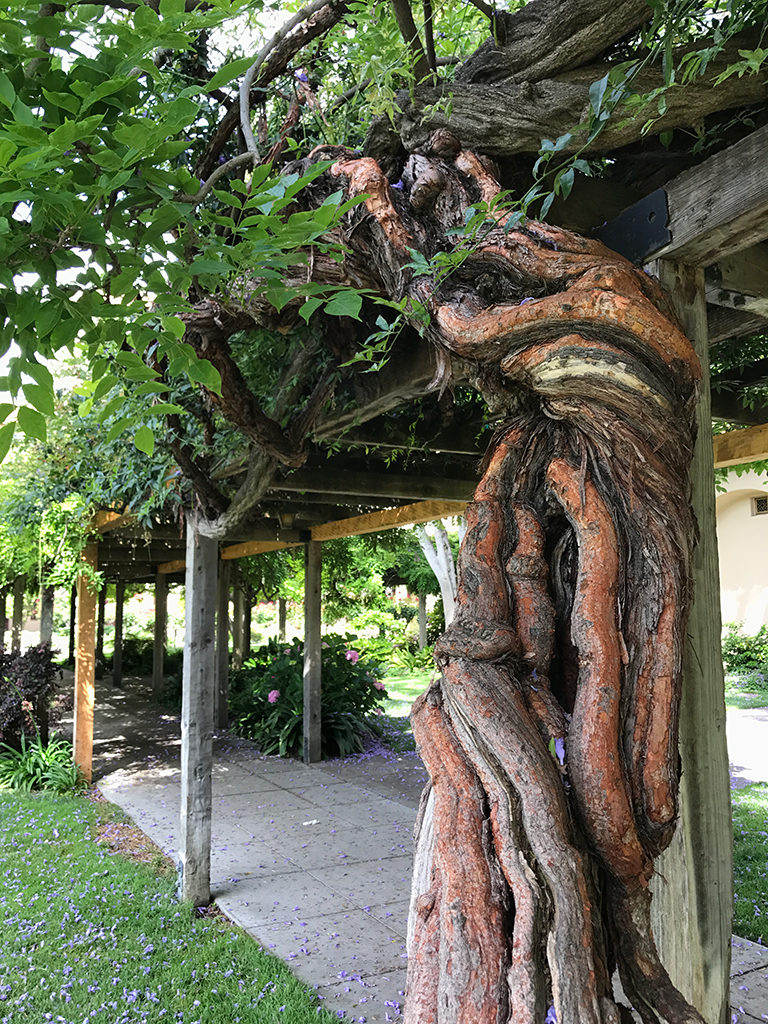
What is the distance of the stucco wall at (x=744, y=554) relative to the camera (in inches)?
660

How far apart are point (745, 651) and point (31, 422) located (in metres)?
17.7

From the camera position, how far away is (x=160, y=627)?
14547 millimetres

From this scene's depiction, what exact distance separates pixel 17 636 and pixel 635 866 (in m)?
14.8

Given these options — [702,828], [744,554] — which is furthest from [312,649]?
[744,554]

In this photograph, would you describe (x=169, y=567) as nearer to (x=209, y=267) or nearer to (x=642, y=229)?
(x=642, y=229)

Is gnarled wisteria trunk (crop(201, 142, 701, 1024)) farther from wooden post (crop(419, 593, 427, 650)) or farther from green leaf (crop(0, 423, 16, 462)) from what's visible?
wooden post (crop(419, 593, 427, 650))

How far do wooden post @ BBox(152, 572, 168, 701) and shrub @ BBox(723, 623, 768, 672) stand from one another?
11225 mm

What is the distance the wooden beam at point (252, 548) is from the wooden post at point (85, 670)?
7.31 feet

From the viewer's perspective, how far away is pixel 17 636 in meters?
14.2

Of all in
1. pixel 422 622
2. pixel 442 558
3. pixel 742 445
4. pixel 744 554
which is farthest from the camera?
pixel 422 622

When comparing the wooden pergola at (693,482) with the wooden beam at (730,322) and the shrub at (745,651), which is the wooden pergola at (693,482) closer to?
the wooden beam at (730,322)

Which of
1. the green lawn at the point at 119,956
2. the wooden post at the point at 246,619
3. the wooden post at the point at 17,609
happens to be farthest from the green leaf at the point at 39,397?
the wooden post at the point at 246,619

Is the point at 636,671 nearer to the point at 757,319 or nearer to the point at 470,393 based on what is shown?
the point at 757,319

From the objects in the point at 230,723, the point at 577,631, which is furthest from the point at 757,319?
the point at 230,723
